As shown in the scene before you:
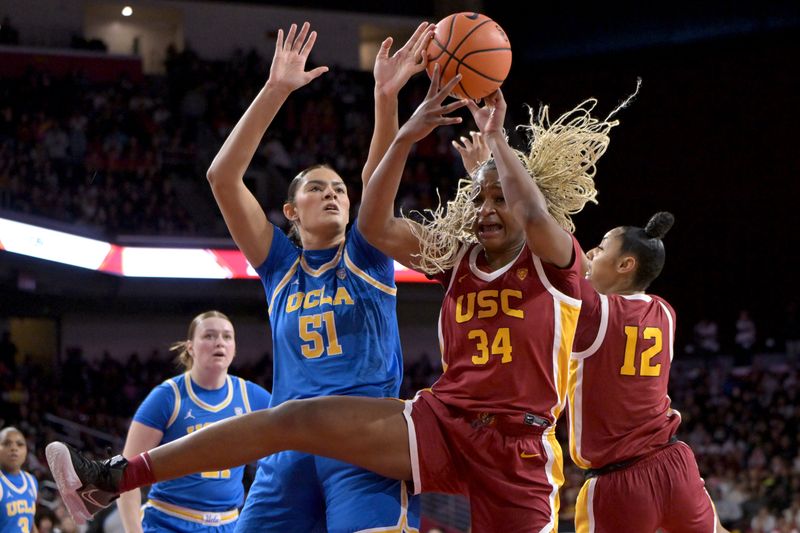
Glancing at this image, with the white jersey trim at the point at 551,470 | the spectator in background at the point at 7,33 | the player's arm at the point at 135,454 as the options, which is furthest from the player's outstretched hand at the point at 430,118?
the spectator in background at the point at 7,33

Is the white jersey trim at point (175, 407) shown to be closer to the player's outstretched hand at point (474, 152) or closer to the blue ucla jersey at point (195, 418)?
the blue ucla jersey at point (195, 418)

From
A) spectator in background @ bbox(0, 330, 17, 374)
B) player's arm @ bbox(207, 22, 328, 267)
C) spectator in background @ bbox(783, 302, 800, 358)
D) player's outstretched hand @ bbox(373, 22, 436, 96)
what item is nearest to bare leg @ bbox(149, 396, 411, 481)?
player's arm @ bbox(207, 22, 328, 267)

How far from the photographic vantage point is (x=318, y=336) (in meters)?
4.18

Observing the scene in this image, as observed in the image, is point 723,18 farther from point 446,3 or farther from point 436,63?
point 436,63

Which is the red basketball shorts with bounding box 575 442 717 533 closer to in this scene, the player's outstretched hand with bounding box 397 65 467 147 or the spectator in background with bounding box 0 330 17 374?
the player's outstretched hand with bounding box 397 65 467 147

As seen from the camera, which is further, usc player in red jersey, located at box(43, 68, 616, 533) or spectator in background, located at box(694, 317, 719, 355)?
spectator in background, located at box(694, 317, 719, 355)

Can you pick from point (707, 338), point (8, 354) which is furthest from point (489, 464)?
point (707, 338)

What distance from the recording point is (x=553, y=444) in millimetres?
3809

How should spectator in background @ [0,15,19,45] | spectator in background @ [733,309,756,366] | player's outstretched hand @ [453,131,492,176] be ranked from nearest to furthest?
1. player's outstretched hand @ [453,131,492,176]
2. spectator in background @ [733,309,756,366]
3. spectator in background @ [0,15,19,45]

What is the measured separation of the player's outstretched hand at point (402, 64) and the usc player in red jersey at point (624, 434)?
135cm

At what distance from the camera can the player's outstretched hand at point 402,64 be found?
4266 millimetres

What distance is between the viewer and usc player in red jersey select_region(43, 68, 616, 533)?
365 centimetres

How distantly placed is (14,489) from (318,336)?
6181mm

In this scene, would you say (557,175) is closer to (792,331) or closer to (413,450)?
(413,450)
